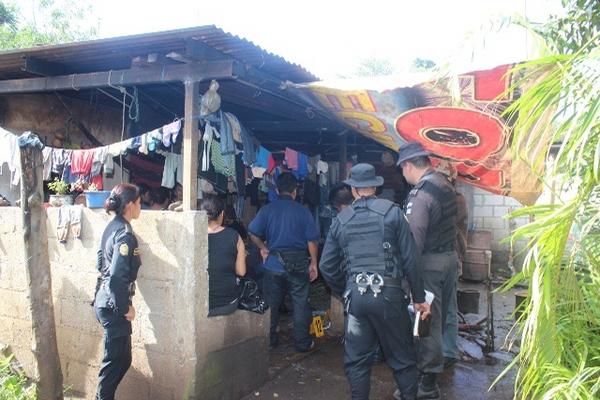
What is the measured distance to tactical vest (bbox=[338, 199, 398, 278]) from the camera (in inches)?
142

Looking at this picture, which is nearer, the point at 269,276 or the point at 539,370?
the point at 539,370

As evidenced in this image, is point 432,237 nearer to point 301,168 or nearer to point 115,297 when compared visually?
point 115,297

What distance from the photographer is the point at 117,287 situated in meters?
3.62

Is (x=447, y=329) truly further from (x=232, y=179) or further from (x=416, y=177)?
(x=232, y=179)

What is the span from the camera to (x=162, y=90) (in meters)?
6.13

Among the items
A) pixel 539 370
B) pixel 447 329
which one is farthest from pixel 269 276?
pixel 539 370

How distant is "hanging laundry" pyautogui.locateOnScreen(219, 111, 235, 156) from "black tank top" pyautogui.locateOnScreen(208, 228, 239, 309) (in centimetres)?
123

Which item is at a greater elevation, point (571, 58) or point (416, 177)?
point (571, 58)

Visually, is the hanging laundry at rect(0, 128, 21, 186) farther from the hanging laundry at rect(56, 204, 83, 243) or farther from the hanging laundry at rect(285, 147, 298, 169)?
the hanging laundry at rect(285, 147, 298, 169)

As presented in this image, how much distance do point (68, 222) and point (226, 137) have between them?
187cm

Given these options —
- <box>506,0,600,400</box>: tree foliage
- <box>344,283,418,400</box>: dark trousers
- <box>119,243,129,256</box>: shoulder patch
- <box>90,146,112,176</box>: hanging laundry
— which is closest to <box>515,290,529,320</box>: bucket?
<box>506,0,600,400</box>: tree foliage

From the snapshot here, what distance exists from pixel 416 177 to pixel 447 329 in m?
1.85

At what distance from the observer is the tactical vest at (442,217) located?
13.5 feet

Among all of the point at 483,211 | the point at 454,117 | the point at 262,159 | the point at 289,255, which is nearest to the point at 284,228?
the point at 289,255
